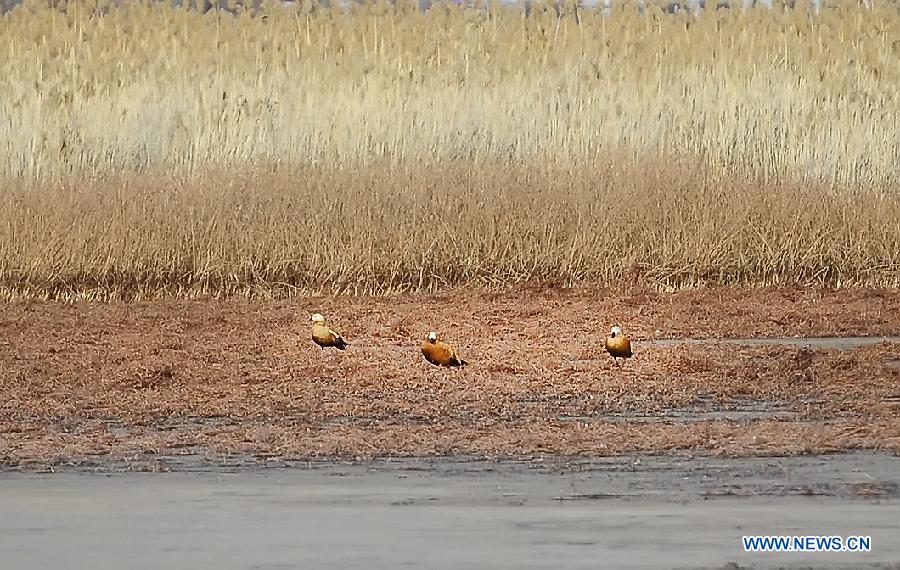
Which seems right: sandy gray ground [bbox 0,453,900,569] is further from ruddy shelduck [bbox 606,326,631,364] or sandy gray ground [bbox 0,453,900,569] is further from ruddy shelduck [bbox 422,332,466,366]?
ruddy shelduck [bbox 606,326,631,364]

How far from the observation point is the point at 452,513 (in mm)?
7148

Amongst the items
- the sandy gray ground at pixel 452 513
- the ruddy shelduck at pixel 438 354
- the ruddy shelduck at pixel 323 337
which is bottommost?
the ruddy shelduck at pixel 323 337

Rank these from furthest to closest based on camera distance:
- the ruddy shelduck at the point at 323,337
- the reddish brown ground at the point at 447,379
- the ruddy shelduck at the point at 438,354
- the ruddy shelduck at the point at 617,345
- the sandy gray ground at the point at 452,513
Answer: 1. the ruddy shelduck at the point at 323,337
2. the ruddy shelduck at the point at 617,345
3. the ruddy shelduck at the point at 438,354
4. the reddish brown ground at the point at 447,379
5. the sandy gray ground at the point at 452,513

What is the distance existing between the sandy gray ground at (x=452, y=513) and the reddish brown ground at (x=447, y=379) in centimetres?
61

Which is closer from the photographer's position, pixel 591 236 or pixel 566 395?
pixel 566 395

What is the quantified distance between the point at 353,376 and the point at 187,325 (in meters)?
3.53

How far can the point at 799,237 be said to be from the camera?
18469 mm

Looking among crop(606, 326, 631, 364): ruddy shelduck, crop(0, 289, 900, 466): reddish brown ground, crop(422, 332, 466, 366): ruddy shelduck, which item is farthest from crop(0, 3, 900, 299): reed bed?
crop(422, 332, 466, 366): ruddy shelduck

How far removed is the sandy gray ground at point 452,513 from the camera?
627 cm

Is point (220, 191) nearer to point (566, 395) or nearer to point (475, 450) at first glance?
point (566, 395)

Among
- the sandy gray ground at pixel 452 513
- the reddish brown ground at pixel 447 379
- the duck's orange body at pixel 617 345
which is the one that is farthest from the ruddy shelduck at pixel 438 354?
the sandy gray ground at pixel 452 513

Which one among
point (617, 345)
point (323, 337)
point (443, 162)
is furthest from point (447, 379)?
point (443, 162)

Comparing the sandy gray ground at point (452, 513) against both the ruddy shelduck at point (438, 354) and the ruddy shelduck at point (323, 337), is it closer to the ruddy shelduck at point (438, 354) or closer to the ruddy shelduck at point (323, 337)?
the ruddy shelduck at point (438, 354)

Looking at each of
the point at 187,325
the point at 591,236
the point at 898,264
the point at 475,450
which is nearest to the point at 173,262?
the point at 187,325
